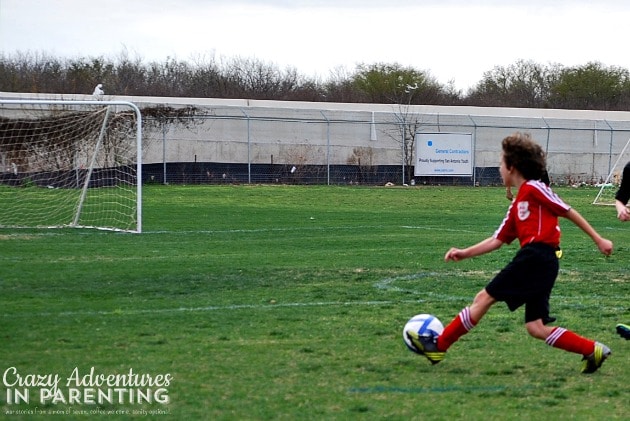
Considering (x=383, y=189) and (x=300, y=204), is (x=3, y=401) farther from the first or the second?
(x=383, y=189)

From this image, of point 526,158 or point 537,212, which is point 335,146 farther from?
point 537,212

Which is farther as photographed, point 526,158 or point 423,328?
point 423,328

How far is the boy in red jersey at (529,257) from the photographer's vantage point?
6195mm

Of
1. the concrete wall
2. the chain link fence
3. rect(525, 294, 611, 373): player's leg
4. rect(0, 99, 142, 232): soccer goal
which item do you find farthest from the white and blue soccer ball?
the concrete wall

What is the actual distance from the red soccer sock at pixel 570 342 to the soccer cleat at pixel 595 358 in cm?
3

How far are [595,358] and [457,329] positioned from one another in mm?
932

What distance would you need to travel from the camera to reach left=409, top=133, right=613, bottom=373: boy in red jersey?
20.3 feet

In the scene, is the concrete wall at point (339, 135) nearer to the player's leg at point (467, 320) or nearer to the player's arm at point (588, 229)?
the player's leg at point (467, 320)

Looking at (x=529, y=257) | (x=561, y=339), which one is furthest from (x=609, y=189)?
(x=529, y=257)

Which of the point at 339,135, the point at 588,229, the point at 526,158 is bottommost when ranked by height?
the point at 588,229

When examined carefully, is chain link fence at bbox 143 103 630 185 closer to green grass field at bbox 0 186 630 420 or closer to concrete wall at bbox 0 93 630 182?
concrete wall at bbox 0 93 630 182

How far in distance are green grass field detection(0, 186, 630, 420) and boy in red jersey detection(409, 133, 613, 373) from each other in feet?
0.67

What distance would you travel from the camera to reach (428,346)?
6488 millimetres

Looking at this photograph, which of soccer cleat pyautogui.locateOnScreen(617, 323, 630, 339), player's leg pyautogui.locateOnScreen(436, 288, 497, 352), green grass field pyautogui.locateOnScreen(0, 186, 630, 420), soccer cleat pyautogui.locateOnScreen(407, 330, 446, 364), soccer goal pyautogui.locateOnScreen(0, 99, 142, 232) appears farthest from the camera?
soccer goal pyautogui.locateOnScreen(0, 99, 142, 232)
